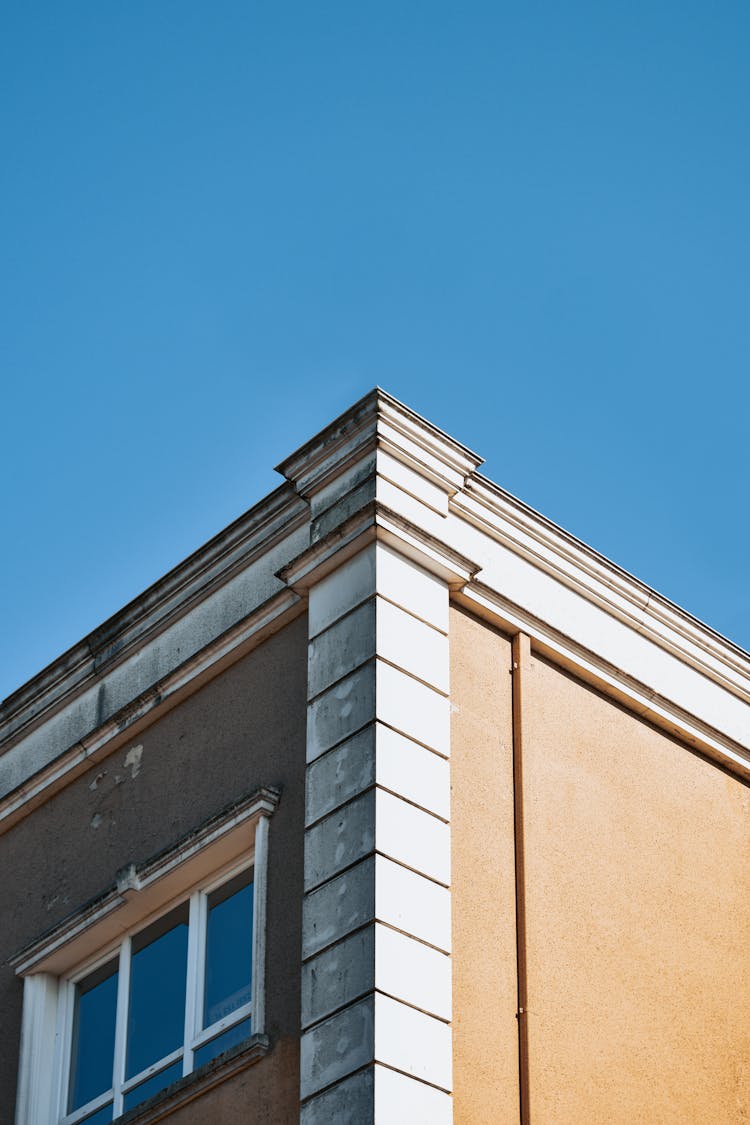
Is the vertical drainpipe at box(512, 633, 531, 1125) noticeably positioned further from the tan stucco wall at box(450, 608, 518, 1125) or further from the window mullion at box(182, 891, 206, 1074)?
the window mullion at box(182, 891, 206, 1074)

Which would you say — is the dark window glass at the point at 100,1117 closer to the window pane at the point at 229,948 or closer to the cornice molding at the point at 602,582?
the window pane at the point at 229,948

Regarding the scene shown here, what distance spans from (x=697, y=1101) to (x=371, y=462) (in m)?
4.32

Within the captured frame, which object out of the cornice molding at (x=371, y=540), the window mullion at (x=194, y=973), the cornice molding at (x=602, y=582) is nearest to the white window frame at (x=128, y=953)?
the window mullion at (x=194, y=973)

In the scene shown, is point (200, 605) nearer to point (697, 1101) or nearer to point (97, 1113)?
point (97, 1113)

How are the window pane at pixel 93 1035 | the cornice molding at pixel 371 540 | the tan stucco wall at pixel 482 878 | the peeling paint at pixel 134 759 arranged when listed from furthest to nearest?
1. the peeling paint at pixel 134 759
2. the window pane at pixel 93 1035
3. the cornice molding at pixel 371 540
4. the tan stucco wall at pixel 482 878

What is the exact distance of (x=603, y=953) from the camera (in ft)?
37.5

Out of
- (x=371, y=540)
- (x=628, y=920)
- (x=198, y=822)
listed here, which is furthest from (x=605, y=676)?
(x=198, y=822)

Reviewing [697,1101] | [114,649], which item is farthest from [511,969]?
[114,649]

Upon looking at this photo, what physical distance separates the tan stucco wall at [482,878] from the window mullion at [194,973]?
70.8 inches

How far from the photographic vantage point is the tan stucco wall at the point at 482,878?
10312 millimetres

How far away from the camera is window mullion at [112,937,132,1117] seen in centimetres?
1172

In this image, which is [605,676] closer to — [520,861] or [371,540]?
[520,861]

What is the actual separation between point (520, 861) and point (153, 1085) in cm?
260

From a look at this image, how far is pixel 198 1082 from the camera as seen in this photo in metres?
10.8
